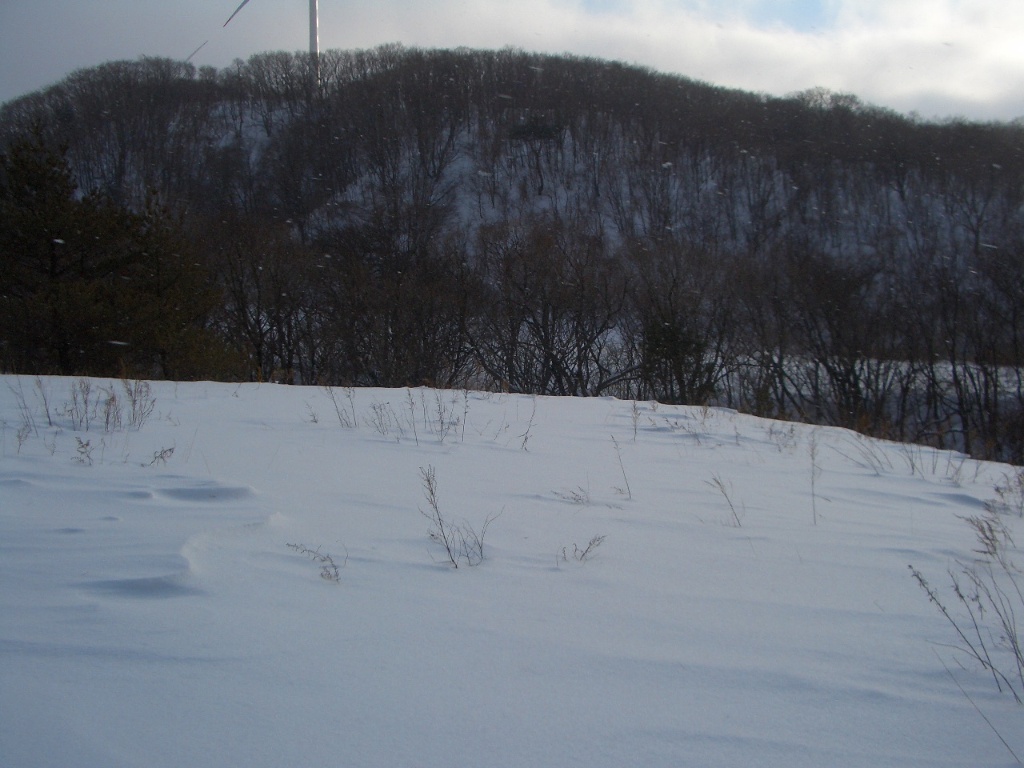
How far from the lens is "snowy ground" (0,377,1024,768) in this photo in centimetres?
161

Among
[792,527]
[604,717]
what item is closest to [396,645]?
[604,717]

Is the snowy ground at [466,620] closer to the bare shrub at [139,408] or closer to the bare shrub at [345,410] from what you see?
the bare shrub at [139,408]

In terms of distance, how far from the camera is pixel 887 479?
5.00 metres

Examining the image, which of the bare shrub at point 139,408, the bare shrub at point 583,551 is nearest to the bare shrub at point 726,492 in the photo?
the bare shrub at point 583,551

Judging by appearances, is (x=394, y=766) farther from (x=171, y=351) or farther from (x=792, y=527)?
(x=171, y=351)

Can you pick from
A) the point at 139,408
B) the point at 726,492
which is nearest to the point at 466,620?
the point at 726,492

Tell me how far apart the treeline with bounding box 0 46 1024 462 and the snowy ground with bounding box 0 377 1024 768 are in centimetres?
732

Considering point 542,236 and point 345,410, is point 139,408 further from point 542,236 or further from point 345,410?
point 542,236

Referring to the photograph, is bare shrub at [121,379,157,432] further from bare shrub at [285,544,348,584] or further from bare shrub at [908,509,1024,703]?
bare shrub at [908,509,1024,703]

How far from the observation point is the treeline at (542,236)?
80.5 ft

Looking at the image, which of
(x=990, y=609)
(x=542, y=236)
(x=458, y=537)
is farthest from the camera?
(x=542, y=236)

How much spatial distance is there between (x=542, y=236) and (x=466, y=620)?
29.4 m

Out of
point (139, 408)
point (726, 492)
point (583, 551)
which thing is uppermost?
point (139, 408)

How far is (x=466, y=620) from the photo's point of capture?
219cm
